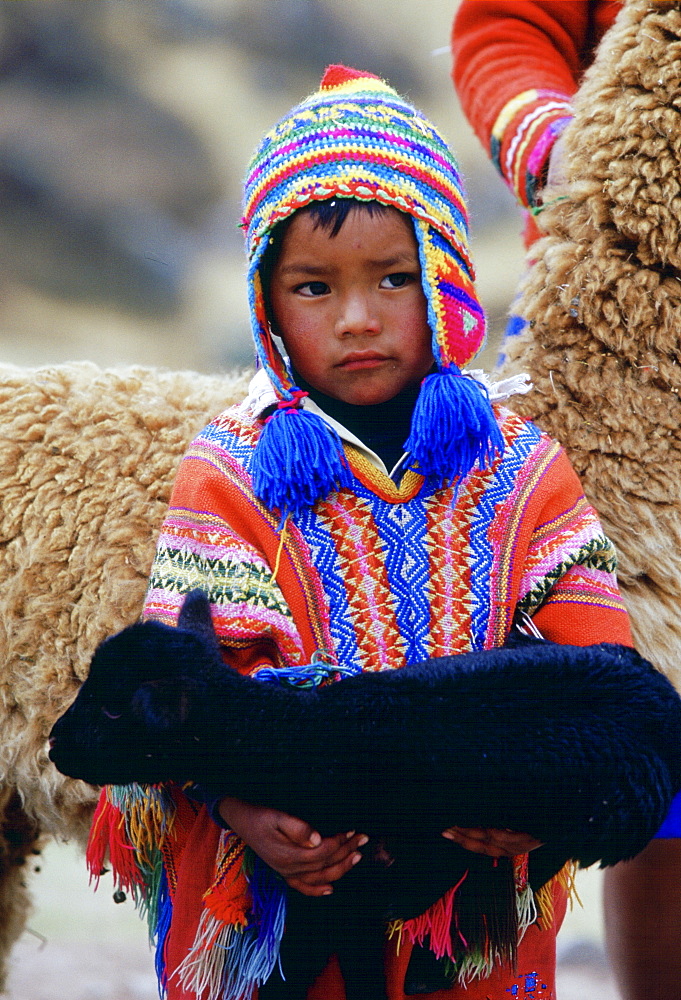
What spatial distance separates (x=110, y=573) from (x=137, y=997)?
1488 mm

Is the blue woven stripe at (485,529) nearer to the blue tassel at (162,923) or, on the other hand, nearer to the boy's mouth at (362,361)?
the boy's mouth at (362,361)

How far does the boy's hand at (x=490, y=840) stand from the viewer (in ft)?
3.26

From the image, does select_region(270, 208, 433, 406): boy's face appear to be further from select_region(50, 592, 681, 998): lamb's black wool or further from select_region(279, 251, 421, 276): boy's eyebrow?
select_region(50, 592, 681, 998): lamb's black wool

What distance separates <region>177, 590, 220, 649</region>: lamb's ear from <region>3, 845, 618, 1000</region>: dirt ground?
1.44m

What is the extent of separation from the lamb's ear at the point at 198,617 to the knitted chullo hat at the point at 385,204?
0.52 ft

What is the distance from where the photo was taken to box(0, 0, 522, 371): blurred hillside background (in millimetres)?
3822

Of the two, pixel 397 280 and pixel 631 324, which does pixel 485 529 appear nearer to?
pixel 397 280

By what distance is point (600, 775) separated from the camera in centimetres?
96

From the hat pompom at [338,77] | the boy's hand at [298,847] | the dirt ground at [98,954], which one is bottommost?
the dirt ground at [98,954]

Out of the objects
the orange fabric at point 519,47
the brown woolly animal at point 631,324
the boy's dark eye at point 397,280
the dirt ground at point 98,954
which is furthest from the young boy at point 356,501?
the dirt ground at point 98,954

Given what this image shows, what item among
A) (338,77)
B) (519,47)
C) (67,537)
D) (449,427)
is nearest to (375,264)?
(449,427)

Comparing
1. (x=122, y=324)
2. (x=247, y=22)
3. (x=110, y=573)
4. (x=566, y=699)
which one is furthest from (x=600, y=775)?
(x=247, y=22)

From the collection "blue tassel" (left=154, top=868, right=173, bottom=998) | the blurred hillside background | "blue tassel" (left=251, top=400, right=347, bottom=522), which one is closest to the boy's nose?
"blue tassel" (left=251, top=400, right=347, bottom=522)

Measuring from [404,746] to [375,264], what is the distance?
550 millimetres
